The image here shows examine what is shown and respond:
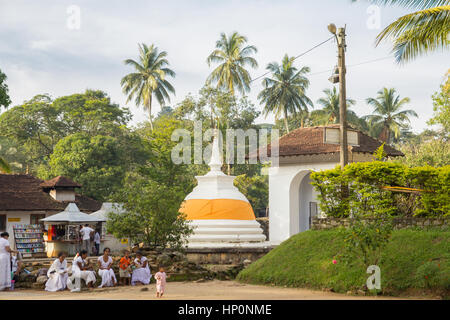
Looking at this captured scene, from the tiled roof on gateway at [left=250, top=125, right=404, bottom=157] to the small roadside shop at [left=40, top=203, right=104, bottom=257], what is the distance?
29.7 ft

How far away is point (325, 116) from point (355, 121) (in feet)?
8.43

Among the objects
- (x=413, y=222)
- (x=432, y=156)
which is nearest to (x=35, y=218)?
(x=413, y=222)

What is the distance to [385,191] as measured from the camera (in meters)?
15.5

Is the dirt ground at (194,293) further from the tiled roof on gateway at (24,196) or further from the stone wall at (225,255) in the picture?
the tiled roof on gateway at (24,196)

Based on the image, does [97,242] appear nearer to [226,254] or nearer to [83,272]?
[226,254]

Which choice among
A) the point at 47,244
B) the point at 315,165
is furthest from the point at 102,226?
the point at 315,165

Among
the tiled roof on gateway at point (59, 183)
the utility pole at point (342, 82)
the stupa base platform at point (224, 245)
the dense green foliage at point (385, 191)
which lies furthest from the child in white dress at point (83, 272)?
the tiled roof on gateway at point (59, 183)

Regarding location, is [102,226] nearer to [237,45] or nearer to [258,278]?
[258,278]

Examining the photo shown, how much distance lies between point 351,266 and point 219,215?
10052mm

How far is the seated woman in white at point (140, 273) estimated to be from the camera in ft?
50.4

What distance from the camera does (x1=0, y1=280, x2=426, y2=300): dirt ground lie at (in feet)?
39.4
